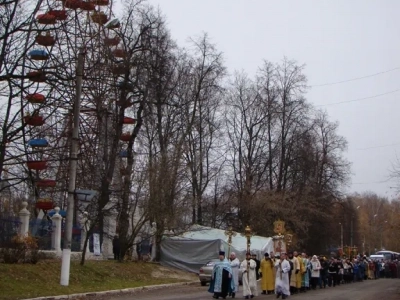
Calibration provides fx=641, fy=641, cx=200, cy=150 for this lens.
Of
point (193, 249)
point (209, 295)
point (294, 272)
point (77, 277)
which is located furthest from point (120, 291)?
point (193, 249)

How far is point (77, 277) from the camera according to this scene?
24.6 metres

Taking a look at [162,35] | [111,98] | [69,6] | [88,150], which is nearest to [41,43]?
[69,6]

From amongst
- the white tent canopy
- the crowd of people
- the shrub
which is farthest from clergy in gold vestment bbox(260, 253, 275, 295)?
the white tent canopy

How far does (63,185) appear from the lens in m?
30.2

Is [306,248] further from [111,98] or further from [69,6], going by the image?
[69,6]

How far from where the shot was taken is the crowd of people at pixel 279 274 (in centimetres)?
2256

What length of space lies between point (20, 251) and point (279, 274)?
9.66 meters

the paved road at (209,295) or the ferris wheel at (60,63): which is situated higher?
the ferris wheel at (60,63)

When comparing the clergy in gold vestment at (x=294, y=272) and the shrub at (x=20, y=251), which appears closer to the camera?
the shrub at (x=20, y=251)

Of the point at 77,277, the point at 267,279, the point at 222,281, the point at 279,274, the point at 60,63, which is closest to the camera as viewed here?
the point at 60,63

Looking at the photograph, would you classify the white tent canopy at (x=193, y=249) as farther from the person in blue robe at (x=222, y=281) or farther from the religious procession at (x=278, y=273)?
the person in blue robe at (x=222, y=281)

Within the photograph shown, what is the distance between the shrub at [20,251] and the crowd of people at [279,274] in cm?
669

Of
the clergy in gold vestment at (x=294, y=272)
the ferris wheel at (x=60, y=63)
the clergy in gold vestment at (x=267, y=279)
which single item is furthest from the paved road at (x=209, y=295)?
the ferris wheel at (x=60, y=63)

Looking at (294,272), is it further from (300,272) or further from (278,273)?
(278,273)
